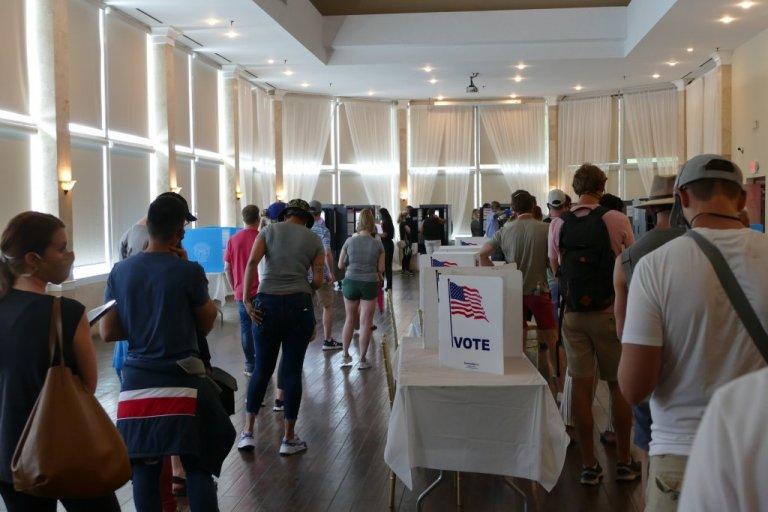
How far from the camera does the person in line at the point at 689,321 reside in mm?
1712

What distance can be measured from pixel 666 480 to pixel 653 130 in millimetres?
17780

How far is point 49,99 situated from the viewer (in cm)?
878

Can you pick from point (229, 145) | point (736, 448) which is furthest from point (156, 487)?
point (229, 145)

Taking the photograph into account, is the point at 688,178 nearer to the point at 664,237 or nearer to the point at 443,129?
the point at 664,237

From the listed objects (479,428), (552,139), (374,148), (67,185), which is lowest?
(479,428)

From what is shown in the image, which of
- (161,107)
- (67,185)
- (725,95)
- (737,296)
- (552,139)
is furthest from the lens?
(552,139)

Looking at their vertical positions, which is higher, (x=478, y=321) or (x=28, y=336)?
(x=28, y=336)

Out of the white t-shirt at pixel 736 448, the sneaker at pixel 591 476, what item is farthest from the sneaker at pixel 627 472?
the white t-shirt at pixel 736 448

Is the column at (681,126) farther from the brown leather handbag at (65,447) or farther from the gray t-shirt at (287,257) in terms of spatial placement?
the brown leather handbag at (65,447)

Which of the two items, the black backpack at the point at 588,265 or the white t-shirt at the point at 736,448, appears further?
the black backpack at the point at 588,265

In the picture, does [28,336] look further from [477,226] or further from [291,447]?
[477,226]

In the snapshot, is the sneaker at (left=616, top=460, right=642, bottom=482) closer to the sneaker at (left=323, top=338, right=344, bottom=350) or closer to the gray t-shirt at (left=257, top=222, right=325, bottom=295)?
the gray t-shirt at (left=257, top=222, right=325, bottom=295)

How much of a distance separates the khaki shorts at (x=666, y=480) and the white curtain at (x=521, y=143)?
1865 cm

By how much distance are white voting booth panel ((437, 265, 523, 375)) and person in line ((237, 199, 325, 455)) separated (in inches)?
48.4
